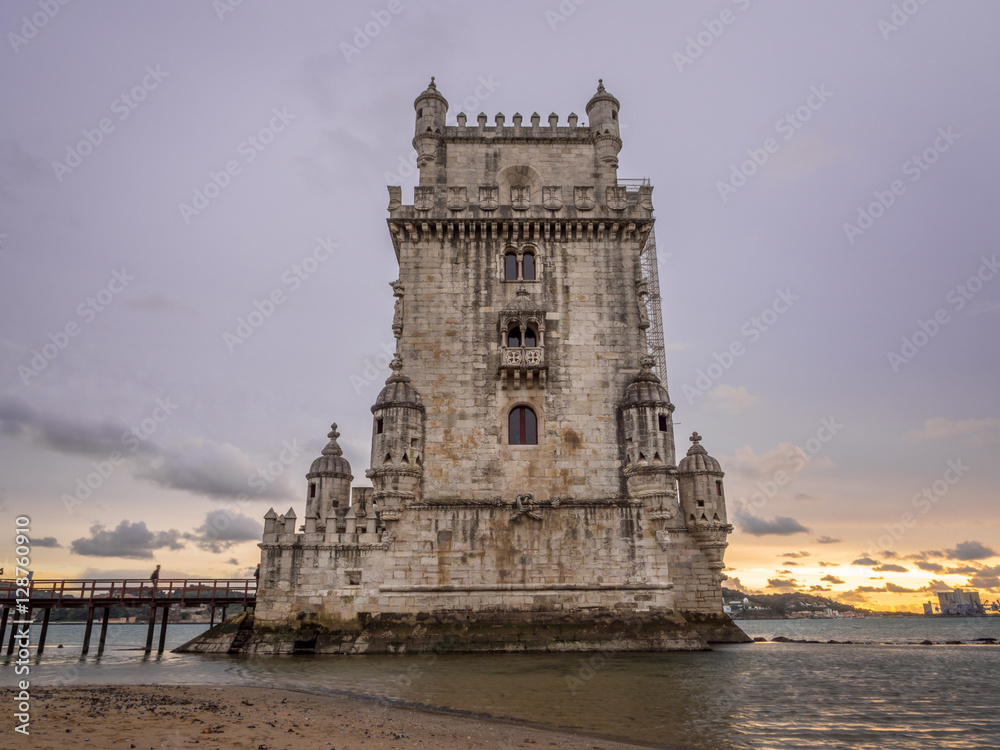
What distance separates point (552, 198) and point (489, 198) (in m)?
2.97

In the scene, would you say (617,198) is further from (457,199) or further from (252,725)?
(252,725)

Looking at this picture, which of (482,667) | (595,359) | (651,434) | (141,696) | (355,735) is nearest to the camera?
(355,735)

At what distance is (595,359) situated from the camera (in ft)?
94.5

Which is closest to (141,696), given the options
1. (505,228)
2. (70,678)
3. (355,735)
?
(355,735)

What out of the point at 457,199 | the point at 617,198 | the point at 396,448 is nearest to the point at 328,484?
the point at 396,448

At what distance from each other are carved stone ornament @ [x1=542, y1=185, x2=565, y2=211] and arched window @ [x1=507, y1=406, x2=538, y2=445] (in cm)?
933

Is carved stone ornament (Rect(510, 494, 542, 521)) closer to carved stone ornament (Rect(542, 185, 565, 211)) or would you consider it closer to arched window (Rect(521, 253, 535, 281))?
arched window (Rect(521, 253, 535, 281))

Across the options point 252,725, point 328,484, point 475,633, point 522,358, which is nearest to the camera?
point 252,725

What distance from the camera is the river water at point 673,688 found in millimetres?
13102

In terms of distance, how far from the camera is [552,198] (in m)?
30.8

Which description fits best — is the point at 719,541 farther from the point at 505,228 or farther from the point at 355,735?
the point at 355,735

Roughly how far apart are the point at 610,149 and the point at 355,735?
28518 millimetres

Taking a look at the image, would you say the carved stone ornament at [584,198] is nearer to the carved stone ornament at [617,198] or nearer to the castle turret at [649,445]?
the carved stone ornament at [617,198]

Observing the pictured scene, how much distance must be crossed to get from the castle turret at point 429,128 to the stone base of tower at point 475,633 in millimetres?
20122
